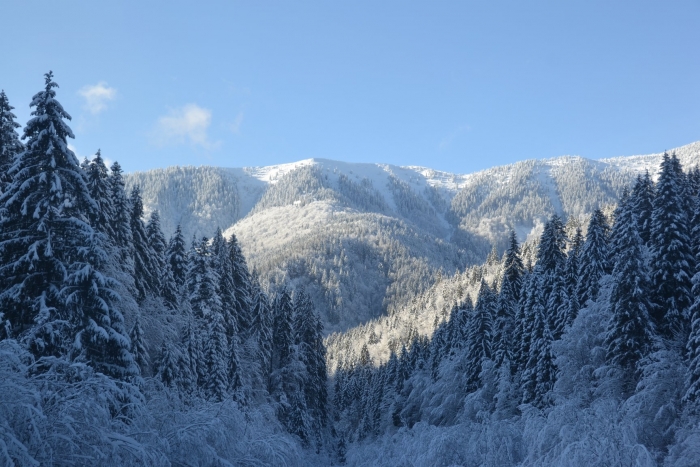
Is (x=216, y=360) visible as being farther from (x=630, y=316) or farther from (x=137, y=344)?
Result: (x=630, y=316)

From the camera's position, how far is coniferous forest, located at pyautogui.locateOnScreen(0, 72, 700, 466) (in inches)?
398

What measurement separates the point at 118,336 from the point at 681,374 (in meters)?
24.8

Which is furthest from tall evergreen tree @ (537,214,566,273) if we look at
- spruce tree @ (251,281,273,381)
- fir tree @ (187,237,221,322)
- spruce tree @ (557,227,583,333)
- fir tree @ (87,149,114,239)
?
fir tree @ (87,149,114,239)

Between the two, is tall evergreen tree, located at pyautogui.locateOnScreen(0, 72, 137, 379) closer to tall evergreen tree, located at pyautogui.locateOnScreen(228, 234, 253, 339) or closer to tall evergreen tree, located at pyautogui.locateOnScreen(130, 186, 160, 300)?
tall evergreen tree, located at pyautogui.locateOnScreen(130, 186, 160, 300)

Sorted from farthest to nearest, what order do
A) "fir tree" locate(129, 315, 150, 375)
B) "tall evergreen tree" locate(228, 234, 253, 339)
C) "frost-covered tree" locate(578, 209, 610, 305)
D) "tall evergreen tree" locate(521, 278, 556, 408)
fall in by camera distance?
1. "tall evergreen tree" locate(228, 234, 253, 339)
2. "frost-covered tree" locate(578, 209, 610, 305)
3. "tall evergreen tree" locate(521, 278, 556, 408)
4. "fir tree" locate(129, 315, 150, 375)

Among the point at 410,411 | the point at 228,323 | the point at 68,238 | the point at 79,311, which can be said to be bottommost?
the point at 410,411

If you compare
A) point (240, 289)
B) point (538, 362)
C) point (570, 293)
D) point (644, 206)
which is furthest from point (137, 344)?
point (644, 206)

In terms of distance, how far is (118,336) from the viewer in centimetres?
1530

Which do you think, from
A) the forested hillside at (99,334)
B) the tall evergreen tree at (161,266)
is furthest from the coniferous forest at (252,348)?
the tall evergreen tree at (161,266)

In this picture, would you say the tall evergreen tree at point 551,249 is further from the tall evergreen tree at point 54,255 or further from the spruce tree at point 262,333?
the tall evergreen tree at point 54,255

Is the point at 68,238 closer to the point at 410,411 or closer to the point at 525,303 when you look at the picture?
the point at 525,303

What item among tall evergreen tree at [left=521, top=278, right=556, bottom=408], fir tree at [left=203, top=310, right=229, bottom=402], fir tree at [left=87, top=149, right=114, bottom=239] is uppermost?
fir tree at [left=87, top=149, right=114, bottom=239]

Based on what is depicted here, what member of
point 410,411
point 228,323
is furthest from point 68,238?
point 410,411

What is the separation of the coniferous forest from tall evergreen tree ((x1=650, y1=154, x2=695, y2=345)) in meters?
0.11
